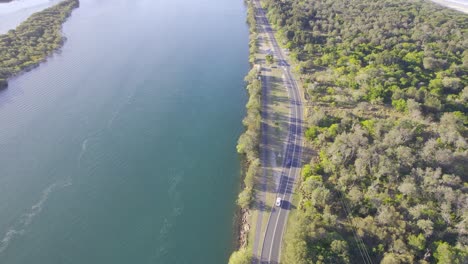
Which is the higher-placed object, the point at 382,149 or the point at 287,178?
the point at 382,149

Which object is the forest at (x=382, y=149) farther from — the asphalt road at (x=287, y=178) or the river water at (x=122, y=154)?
the river water at (x=122, y=154)

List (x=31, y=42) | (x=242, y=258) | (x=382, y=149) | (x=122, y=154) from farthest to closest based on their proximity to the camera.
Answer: (x=31, y=42)
(x=122, y=154)
(x=382, y=149)
(x=242, y=258)

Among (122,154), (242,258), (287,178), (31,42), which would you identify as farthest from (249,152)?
(31,42)

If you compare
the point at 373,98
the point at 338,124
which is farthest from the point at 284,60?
the point at 338,124

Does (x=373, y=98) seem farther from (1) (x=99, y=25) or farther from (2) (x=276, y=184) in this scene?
(1) (x=99, y=25)

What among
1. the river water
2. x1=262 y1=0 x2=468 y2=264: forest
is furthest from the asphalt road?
the river water

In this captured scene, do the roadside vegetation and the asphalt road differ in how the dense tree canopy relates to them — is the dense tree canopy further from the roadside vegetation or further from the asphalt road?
the roadside vegetation

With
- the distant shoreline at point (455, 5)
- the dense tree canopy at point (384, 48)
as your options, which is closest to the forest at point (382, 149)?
the dense tree canopy at point (384, 48)

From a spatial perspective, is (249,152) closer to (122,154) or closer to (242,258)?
(242,258)
